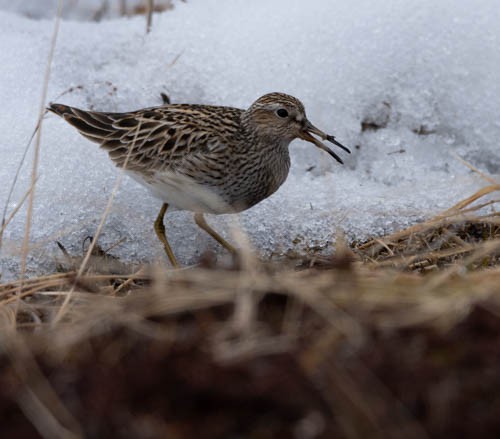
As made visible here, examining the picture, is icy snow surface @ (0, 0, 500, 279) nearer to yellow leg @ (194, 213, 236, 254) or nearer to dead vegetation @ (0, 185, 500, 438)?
yellow leg @ (194, 213, 236, 254)

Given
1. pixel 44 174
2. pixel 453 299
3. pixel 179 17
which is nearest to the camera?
pixel 453 299

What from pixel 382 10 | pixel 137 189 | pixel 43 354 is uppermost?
pixel 382 10

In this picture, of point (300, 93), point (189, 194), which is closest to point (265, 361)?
point (189, 194)

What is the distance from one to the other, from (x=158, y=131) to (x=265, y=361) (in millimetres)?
2660

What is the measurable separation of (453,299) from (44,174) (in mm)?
2847

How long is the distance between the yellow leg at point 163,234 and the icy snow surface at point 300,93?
7 centimetres

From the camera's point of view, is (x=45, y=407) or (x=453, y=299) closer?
(x=45, y=407)

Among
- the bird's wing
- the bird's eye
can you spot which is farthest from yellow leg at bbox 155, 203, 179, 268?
the bird's eye

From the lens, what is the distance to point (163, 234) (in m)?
4.73

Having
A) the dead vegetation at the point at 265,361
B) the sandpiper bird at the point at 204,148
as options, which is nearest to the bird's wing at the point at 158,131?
the sandpiper bird at the point at 204,148

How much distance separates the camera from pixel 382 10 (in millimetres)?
5684

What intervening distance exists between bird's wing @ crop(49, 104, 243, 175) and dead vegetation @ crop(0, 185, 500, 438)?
175 centimetres

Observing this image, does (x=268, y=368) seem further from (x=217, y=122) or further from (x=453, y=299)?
(x=217, y=122)

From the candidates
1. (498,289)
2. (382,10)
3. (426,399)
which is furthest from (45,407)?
(382,10)
